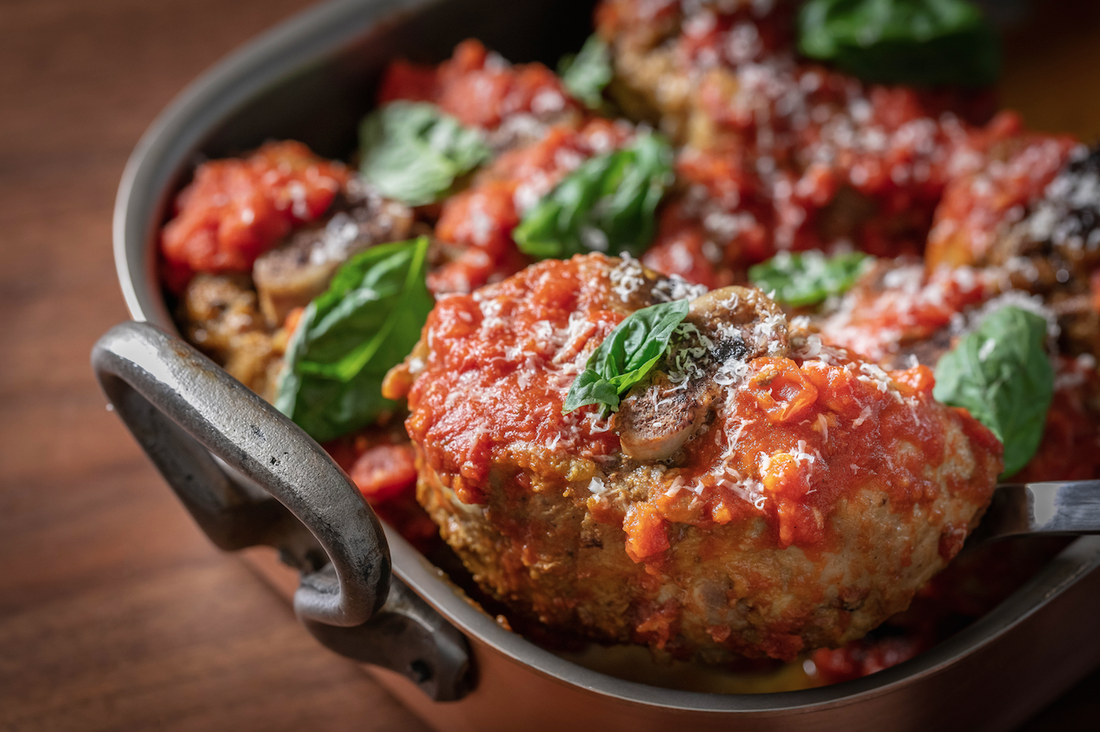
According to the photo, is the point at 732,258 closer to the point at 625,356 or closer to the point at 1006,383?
the point at 1006,383

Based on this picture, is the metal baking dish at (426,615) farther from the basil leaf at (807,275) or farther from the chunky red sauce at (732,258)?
the basil leaf at (807,275)

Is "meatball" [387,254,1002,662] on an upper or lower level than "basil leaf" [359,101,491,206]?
lower

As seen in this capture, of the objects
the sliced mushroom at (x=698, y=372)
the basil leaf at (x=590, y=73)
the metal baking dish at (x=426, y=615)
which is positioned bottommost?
the metal baking dish at (x=426, y=615)

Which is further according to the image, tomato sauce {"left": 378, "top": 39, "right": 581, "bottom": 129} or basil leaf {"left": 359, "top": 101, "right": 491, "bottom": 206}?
tomato sauce {"left": 378, "top": 39, "right": 581, "bottom": 129}

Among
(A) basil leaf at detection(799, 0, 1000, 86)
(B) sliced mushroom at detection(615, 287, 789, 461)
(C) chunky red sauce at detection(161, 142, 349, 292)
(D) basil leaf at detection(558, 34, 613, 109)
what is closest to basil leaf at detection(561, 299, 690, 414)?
(B) sliced mushroom at detection(615, 287, 789, 461)

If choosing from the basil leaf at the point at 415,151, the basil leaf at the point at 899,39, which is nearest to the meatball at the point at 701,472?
the basil leaf at the point at 415,151

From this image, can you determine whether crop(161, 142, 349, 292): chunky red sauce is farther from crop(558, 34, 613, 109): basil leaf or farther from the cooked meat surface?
crop(558, 34, 613, 109): basil leaf
